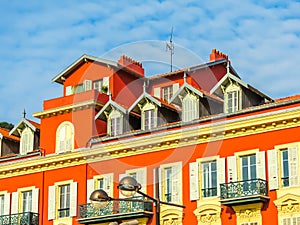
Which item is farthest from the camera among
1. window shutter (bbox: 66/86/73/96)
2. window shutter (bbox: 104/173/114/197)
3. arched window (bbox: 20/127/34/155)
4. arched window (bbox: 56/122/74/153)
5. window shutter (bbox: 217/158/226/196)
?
arched window (bbox: 20/127/34/155)

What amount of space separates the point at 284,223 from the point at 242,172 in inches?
138

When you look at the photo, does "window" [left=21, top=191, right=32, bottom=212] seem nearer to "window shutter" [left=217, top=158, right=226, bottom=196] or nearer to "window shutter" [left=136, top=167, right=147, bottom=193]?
"window shutter" [left=136, top=167, right=147, bottom=193]

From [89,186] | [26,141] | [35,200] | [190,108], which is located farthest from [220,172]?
[26,141]

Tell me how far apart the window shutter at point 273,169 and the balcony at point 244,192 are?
0.32 m

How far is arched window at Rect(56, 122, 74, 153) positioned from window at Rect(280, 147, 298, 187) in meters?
14.2

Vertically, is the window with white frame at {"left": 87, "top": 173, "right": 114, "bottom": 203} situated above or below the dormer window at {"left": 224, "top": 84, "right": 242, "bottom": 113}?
below

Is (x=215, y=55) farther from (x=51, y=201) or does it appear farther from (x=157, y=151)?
(x=51, y=201)

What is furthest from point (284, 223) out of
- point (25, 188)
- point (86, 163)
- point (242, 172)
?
point (25, 188)

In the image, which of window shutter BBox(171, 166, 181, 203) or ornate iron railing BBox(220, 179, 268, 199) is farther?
window shutter BBox(171, 166, 181, 203)

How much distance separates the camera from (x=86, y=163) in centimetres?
4431

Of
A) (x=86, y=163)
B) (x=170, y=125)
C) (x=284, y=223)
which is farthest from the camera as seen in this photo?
(x=86, y=163)

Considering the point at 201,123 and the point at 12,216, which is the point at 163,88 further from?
the point at 12,216

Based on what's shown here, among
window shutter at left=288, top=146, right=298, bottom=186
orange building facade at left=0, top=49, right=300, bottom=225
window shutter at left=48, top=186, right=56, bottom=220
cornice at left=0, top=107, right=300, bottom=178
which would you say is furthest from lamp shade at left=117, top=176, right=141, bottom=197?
window shutter at left=48, top=186, right=56, bottom=220

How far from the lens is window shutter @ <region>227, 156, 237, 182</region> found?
37984 mm
